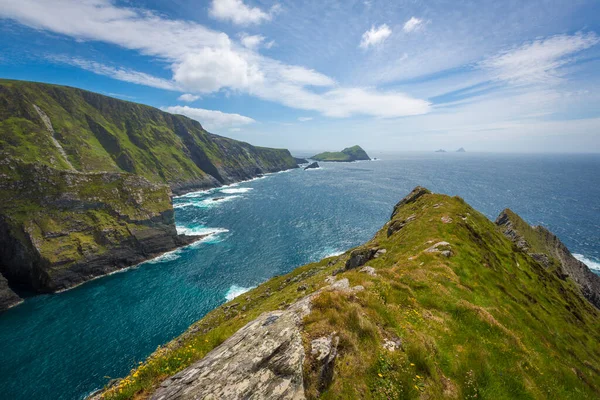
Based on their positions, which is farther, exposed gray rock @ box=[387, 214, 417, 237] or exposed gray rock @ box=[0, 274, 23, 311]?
exposed gray rock @ box=[0, 274, 23, 311]

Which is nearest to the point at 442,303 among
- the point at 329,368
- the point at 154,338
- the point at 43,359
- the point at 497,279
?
the point at 329,368

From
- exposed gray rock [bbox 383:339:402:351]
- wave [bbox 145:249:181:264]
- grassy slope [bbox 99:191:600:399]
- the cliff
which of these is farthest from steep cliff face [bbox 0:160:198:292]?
exposed gray rock [bbox 383:339:402:351]

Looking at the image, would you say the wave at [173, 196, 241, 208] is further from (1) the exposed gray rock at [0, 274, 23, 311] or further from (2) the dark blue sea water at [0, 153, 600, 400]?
(1) the exposed gray rock at [0, 274, 23, 311]

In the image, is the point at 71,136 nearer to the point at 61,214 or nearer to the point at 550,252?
the point at 61,214

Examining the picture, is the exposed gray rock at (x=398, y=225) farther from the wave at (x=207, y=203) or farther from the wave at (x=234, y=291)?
the wave at (x=207, y=203)

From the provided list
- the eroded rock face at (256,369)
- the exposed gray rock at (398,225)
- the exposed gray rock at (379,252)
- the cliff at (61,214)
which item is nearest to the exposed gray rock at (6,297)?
the cliff at (61,214)

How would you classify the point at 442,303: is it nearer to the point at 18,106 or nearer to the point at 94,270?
the point at 94,270
